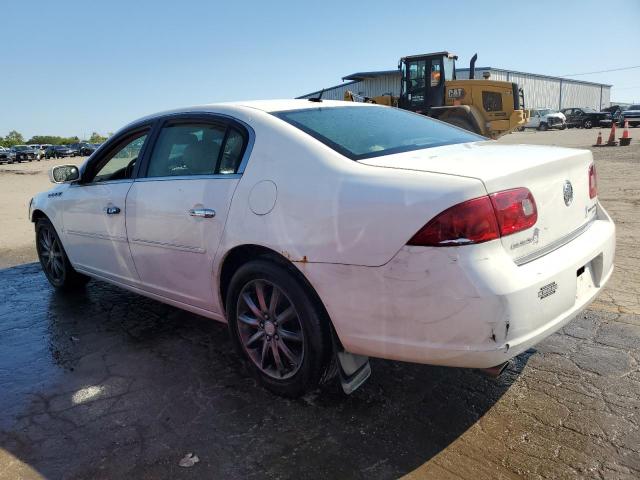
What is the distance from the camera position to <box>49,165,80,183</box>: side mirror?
438 centimetres

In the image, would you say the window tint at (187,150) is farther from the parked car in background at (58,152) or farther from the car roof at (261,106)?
the parked car in background at (58,152)

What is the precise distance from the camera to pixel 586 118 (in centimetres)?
3931

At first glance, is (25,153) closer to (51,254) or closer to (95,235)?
(51,254)

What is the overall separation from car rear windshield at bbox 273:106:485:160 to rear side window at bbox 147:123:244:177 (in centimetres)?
36

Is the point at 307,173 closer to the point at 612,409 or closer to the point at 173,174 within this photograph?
the point at 173,174

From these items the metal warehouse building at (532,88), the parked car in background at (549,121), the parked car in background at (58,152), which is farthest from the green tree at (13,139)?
the parked car in background at (549,121)

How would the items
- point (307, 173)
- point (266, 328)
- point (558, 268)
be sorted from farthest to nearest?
1. point (266, 328)
2. point (307, 173)
3. point (558, 268)

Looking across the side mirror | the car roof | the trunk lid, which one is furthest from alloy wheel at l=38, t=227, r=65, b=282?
the trunk lid

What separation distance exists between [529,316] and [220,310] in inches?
71.0

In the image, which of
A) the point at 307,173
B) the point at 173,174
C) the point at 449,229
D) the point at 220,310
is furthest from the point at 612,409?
the point at 173,174

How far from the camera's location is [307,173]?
8.40ft

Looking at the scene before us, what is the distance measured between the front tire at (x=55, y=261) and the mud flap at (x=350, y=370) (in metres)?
3.37

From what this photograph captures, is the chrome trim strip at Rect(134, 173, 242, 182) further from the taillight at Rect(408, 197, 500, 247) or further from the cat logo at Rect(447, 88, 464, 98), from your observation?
the cat logo at Rect(447, 88, 464, 98)

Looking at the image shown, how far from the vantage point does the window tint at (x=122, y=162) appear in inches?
152
